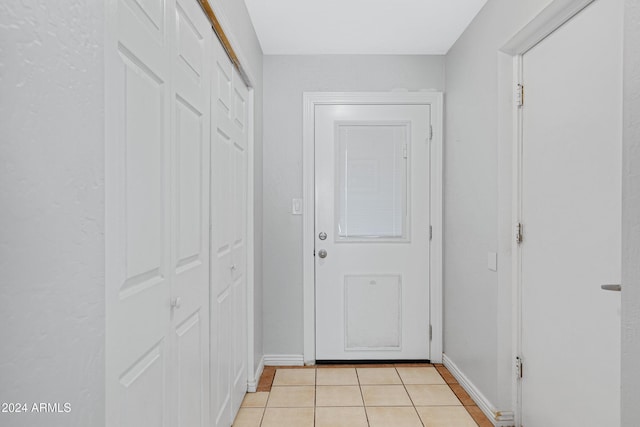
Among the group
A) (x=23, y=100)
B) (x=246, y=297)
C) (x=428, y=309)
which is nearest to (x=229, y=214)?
(x=246, y=297)

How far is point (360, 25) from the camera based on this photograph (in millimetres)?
2672

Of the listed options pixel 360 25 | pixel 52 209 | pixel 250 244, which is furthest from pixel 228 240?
pixel 360 25

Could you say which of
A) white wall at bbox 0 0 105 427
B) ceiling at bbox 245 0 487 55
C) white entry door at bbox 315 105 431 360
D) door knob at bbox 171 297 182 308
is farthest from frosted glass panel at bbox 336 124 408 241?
white wall at bbox 0 0 105 427

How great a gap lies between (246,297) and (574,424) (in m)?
1.82

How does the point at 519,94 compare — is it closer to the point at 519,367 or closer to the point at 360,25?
the point at 360,25

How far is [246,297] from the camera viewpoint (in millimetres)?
2658

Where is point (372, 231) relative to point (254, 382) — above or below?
above

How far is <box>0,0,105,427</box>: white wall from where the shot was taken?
57 cm

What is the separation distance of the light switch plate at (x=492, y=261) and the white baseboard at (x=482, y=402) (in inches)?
29.5

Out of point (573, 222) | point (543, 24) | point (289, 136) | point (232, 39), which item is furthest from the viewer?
point (289, 136)

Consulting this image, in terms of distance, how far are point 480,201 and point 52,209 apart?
2.27 metres

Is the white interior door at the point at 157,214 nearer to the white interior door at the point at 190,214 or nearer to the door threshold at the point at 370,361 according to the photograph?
the white interior door at the point at 190,214

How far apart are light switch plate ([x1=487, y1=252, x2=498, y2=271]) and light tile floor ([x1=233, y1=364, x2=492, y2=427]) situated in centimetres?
84

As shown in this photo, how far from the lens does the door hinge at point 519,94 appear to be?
214 cm
